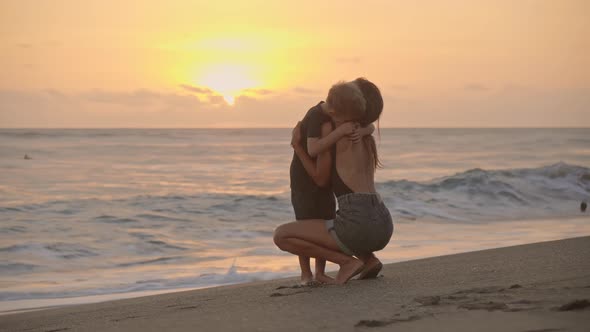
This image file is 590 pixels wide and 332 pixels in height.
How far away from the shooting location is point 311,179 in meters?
4.87

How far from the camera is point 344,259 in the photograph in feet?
15.8

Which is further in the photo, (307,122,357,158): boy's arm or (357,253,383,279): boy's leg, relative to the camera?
(357,253,383,279): boy's leg

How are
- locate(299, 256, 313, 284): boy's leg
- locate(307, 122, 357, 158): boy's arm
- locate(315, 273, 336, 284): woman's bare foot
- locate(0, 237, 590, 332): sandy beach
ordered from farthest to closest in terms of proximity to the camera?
1. locate(299, 256, 313, 284): boy's leg
2. locate(315, 273, 336, 284): woman's bare foot
3. locate(307, 122, 357, 158): boy's arm
4. locate(0, 237, 590, 332): sandy beach

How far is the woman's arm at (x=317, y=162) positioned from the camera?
4703 mm

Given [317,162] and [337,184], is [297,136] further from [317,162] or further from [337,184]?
[337,184]

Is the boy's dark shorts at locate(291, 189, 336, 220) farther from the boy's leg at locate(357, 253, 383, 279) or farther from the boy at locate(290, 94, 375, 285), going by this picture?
the boy's leg at locate(357, 253, 383, 279)

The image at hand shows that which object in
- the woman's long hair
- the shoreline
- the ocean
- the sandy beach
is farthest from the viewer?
the ocean

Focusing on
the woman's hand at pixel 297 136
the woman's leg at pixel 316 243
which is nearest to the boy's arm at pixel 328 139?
the woman's hand at pixel 297 136

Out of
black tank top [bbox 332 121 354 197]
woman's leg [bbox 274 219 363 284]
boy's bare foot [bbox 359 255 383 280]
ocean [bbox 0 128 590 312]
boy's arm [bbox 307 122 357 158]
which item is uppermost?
boy's arm [bbox 307 122 357 158]

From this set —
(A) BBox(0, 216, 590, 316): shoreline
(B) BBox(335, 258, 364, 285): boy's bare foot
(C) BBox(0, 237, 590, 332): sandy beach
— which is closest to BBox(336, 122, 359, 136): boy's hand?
(B) BBox(335, 258, 364, 285): boy's bare foot

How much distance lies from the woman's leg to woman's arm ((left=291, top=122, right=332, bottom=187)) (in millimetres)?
279

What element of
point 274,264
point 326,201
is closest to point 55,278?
point 274,264

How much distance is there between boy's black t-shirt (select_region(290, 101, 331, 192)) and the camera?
4.70 m

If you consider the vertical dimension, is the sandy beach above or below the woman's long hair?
below
